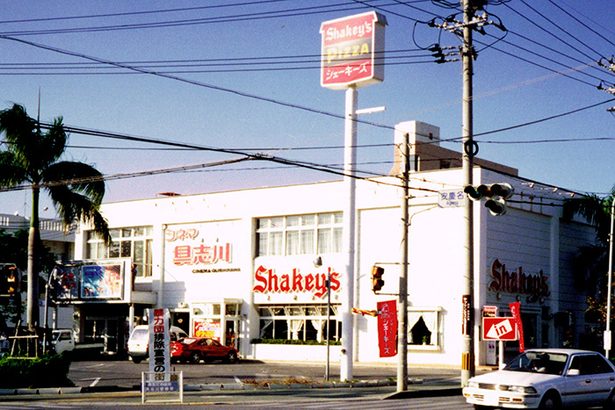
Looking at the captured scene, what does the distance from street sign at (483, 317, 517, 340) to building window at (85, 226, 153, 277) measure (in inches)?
1280

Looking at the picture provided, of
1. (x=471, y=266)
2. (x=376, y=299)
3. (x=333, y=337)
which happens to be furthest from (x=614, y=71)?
(x=333, y=337)

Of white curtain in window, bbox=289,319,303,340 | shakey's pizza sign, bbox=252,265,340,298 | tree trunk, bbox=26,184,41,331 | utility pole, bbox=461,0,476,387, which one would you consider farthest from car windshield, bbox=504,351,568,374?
white curtain in window, bbox=289,319,303,340

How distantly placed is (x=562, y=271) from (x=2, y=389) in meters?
32.3

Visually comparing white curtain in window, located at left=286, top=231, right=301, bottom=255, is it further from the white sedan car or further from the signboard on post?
the white sedan car

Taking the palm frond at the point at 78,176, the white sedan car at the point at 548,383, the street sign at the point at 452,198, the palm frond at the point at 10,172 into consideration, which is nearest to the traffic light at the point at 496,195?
the street sign at the point at 452,198

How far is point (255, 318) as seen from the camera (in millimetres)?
53031

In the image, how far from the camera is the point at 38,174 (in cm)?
3434

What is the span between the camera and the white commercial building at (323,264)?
45.6 m

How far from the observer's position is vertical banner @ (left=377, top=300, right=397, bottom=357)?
40.1m

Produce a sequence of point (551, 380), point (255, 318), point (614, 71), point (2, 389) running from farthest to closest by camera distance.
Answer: point (255, 318), point (614, 71), point (2, 389), point (551, 380)

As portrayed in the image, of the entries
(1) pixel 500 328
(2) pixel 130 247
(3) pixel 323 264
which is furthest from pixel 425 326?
(2) pixel 130 247

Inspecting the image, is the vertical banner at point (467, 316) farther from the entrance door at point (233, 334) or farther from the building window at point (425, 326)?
the entrance door at point (233, 334)

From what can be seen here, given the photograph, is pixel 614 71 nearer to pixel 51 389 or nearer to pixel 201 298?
pixel 51 389

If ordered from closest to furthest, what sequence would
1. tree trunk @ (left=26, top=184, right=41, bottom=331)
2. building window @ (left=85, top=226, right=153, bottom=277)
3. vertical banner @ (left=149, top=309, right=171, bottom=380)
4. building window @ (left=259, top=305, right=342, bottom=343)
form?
vertical banner @ (left=149, top=309, right=171, bottom=380) < tree trunk @ (left=26, top=184, right=41, bottom=331) < building window @ (left=259, top=305, right=342, bottom=343) < building window @ (left=85, top=226, right=153, bottom=277)
